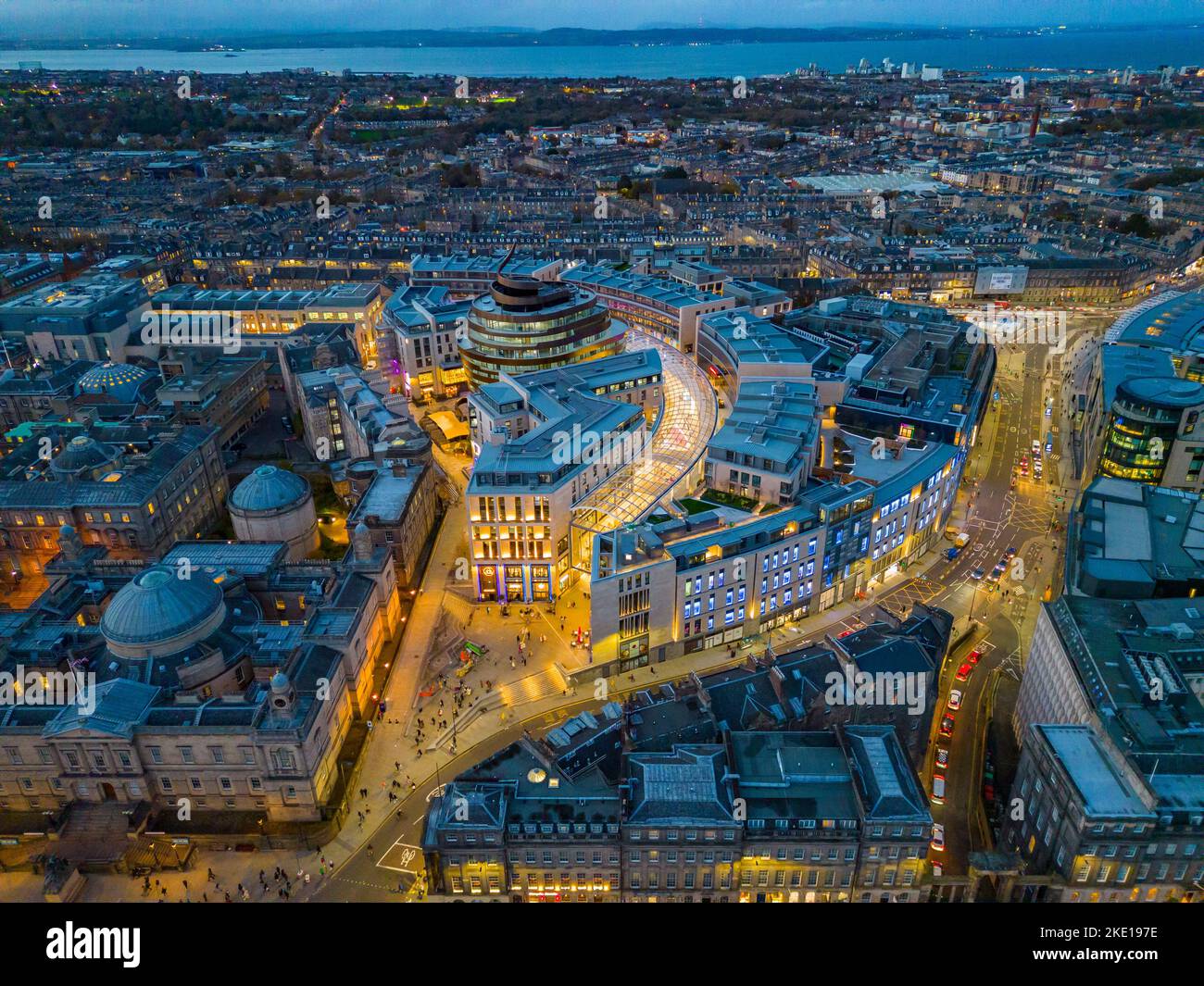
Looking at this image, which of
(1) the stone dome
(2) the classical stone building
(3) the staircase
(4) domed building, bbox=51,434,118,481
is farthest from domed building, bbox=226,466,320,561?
(3) the staircase

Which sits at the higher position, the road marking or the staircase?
the staircase

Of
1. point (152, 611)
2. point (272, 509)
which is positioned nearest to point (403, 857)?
point (152, 611)

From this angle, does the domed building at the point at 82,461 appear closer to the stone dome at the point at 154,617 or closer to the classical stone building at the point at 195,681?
the classical stone building at the point at 195,681

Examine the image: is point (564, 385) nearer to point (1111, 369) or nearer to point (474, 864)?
point (474, 864)

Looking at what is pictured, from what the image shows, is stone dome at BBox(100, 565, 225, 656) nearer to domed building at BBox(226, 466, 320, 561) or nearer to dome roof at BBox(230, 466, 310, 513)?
domed building at BBox(226, 466, 320, 561)

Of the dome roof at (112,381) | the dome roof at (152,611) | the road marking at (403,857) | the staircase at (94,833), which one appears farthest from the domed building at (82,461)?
the road marking at (403,857)

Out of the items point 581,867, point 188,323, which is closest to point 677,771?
point 581,867
